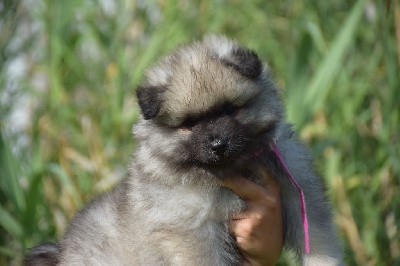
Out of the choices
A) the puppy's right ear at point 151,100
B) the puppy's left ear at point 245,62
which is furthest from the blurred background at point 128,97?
the puppy's right ear at point 151,100

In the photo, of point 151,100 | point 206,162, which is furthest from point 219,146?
point 151,100

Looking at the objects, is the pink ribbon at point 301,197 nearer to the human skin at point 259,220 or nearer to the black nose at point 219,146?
the human skin at point 259,220

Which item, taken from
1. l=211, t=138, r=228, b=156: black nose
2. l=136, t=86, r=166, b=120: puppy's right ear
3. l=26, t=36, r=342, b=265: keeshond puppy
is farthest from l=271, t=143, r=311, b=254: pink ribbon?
l=136, t=86, r=166, b=120: puppy's right ear

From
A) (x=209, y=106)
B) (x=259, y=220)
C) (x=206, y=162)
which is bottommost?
(x=259, y=220)

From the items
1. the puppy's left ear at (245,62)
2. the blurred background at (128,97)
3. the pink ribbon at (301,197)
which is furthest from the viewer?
the blurred background at (128,97)

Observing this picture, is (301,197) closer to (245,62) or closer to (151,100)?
(245,62)

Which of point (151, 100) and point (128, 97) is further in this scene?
point (128, 97)

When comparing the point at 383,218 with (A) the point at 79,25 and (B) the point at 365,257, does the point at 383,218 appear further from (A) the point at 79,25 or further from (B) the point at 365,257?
(A) the point at 79,25
